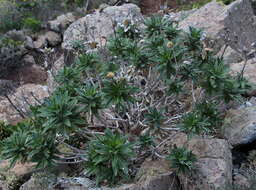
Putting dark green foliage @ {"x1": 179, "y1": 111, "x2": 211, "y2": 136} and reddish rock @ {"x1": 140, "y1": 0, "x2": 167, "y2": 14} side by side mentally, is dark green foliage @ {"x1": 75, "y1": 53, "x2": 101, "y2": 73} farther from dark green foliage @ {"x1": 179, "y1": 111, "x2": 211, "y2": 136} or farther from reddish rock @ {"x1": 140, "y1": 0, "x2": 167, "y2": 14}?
reddish rock @ {"x1": 140, "y1": 0, "x2": 167, "y2": 14}

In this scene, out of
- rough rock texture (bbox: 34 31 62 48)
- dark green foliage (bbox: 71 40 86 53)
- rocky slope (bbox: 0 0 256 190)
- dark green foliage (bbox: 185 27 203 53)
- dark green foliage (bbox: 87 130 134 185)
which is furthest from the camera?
rough rock texture (bbox: 34 31 62 48)

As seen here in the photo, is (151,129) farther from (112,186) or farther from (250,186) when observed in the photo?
(250,186)

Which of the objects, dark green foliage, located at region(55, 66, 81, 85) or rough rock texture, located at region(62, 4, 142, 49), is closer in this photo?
dark green foliage, located at region(55, 66, 81, 85)

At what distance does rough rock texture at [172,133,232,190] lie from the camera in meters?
3.68

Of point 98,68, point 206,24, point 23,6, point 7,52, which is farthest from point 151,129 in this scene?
point 23,6

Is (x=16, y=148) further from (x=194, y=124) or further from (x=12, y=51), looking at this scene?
(x=12, y=51)

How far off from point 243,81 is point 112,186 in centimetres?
171

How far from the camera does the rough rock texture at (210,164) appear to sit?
368 cm

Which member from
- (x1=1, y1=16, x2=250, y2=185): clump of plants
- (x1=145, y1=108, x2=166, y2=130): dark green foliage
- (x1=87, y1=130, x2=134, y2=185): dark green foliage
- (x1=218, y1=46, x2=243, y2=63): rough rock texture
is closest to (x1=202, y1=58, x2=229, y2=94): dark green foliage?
(x1=1, y1=16, x2=250, y2=185): clump of plants

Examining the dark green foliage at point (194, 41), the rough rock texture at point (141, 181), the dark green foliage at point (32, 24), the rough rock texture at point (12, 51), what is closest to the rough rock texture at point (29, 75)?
the rough rock texture at point (12, 51)

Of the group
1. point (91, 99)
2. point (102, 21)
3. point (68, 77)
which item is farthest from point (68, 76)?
point (102, 21)

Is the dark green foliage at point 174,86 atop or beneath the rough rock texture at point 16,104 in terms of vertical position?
atop

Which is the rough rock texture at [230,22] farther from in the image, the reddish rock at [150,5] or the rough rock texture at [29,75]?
the reddish rock at [150,5]

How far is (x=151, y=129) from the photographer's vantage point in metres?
3.92
